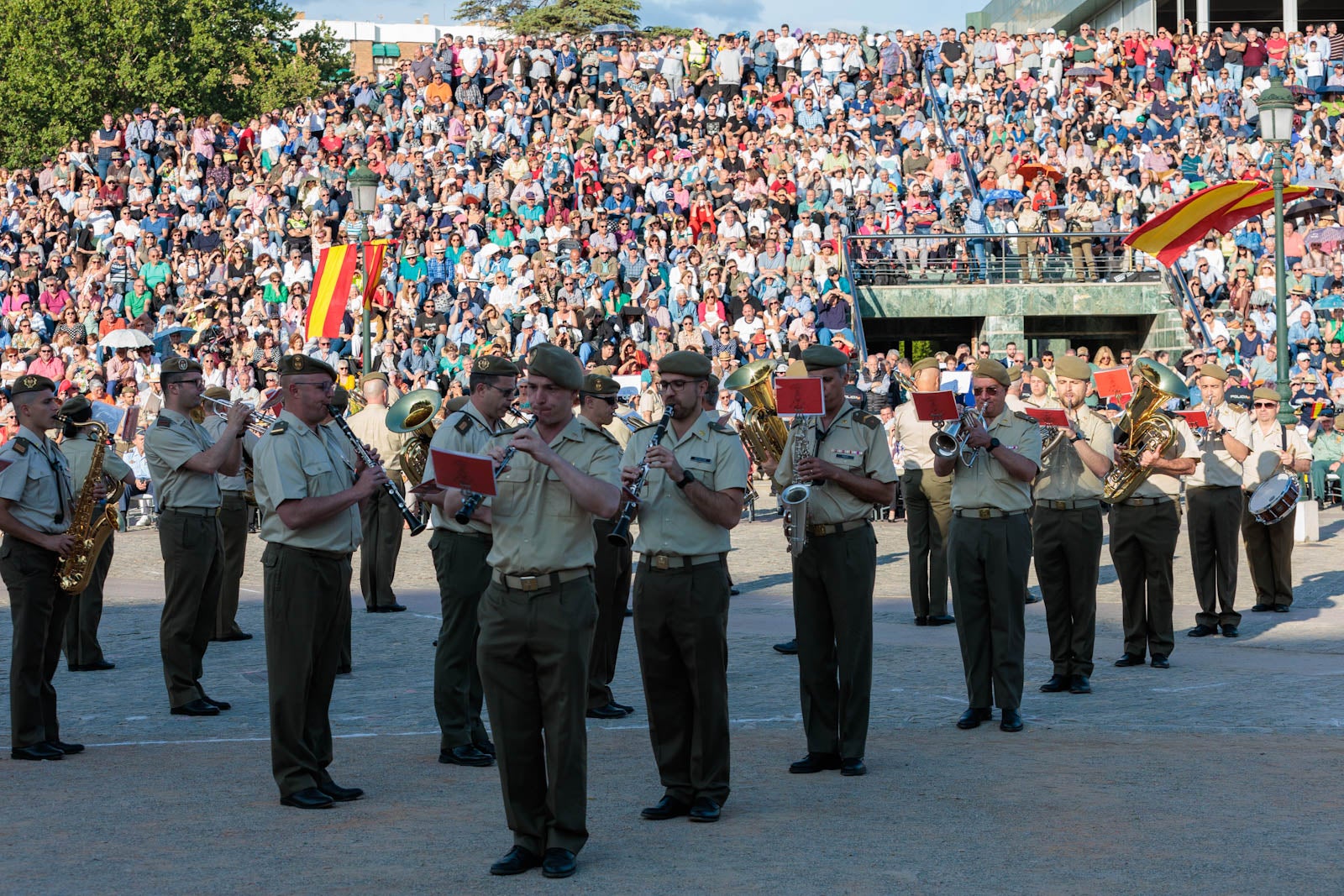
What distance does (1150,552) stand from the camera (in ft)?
34.5

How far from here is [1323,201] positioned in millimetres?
25266

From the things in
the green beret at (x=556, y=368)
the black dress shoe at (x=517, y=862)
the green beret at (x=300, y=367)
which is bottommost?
the black dress shoe at (x=517, y=862)

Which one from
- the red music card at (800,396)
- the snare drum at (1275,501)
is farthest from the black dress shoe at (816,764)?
the snare drum at (1275,501)

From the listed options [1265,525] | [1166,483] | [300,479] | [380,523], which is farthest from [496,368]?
[1265,525]

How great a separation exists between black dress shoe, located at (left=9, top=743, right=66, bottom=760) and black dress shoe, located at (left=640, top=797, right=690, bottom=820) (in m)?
3.12

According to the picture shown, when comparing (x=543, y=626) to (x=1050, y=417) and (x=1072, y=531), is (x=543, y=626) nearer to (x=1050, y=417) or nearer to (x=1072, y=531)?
(x=1050, y=417)

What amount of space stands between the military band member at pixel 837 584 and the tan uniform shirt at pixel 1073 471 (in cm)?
247

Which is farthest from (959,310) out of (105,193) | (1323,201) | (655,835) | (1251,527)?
(655,835)

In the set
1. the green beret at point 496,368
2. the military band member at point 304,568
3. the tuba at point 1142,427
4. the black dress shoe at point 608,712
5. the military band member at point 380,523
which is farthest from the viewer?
the military band member at point 380,523

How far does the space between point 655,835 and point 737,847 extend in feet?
1.22

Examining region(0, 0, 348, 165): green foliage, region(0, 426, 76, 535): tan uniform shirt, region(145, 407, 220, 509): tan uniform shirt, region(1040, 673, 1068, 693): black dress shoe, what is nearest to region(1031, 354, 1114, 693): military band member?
region(1040, 673, 1068, 693): black dress shoe

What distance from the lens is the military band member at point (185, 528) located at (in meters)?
9.30

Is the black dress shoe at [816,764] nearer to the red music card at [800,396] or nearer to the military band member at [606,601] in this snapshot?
the red music card at [800,396]

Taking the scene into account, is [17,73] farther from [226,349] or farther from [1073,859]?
[1073,859]
